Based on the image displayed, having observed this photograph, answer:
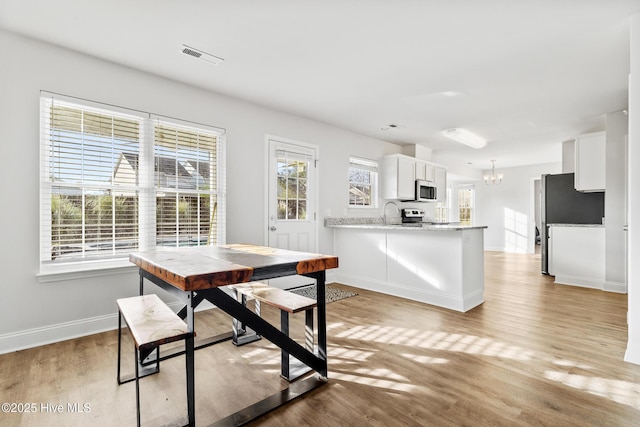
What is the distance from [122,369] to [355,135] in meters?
4.47

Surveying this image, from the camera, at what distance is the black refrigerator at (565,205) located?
15.8ft

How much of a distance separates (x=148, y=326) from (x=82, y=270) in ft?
5.37

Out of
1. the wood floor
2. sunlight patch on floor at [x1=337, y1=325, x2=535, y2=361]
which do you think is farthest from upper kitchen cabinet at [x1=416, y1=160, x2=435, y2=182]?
sunlight patch on floor at [x1=337, y1=325, x2=535, y2=361]

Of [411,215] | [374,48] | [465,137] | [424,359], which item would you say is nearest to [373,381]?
[424,359]

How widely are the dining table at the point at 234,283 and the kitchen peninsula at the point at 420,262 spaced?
2.06m

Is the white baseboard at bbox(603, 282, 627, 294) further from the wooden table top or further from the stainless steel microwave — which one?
the wooden table top

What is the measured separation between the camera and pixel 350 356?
2359 millimetres

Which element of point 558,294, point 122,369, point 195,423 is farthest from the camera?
point 558,294

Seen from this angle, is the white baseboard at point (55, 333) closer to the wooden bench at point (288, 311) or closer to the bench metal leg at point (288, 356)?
the wooden bench at point (288, 311)

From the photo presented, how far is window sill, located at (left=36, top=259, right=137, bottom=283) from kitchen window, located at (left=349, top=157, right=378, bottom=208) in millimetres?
3412

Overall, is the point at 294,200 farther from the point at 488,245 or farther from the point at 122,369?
the point at 488,245

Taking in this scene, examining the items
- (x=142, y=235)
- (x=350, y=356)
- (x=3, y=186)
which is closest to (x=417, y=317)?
(x=350, y=356)

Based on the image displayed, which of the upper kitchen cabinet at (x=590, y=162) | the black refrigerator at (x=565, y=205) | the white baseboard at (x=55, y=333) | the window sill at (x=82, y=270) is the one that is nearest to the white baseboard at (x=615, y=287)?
the black refrigerator at (x=565, y=205)

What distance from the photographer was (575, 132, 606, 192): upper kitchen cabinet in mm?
4512
